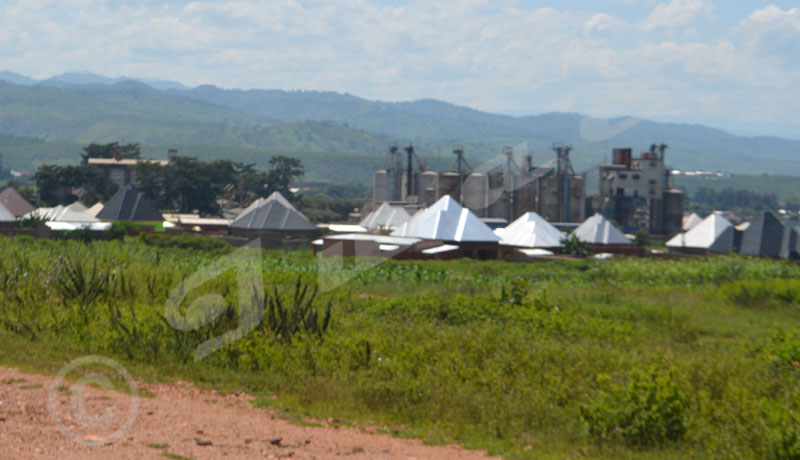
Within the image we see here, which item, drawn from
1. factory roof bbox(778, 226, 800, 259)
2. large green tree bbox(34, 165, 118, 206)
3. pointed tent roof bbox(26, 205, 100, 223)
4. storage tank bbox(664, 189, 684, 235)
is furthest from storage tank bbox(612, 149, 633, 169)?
pointed tent roof bbox(26, 205, 100, 223)

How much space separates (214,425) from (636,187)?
8561 centimetres

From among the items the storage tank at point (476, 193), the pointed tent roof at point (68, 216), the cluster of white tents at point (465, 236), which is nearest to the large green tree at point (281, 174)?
the storage tank at point (476, 193)

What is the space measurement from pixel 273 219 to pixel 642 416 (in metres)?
43.7

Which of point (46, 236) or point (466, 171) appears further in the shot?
point (466, 171)

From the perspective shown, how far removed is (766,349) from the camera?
38.0 ft

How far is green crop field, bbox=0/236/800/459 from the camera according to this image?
327 inches

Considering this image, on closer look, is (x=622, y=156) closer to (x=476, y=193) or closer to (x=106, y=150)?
(x=476, y=193)

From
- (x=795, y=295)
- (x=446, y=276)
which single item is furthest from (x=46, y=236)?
(x=795, y=295)

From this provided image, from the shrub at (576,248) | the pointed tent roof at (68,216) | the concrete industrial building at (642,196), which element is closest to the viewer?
the shrub at (576,248)

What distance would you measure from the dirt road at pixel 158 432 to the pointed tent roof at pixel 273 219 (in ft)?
135

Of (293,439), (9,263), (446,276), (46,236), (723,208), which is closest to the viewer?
(293,439)

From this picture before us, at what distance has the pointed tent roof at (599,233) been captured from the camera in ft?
166

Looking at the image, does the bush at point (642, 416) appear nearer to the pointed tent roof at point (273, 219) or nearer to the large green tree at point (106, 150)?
the pointed tent roof at point (273, 219)

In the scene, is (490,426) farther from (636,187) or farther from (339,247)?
(636,187)
